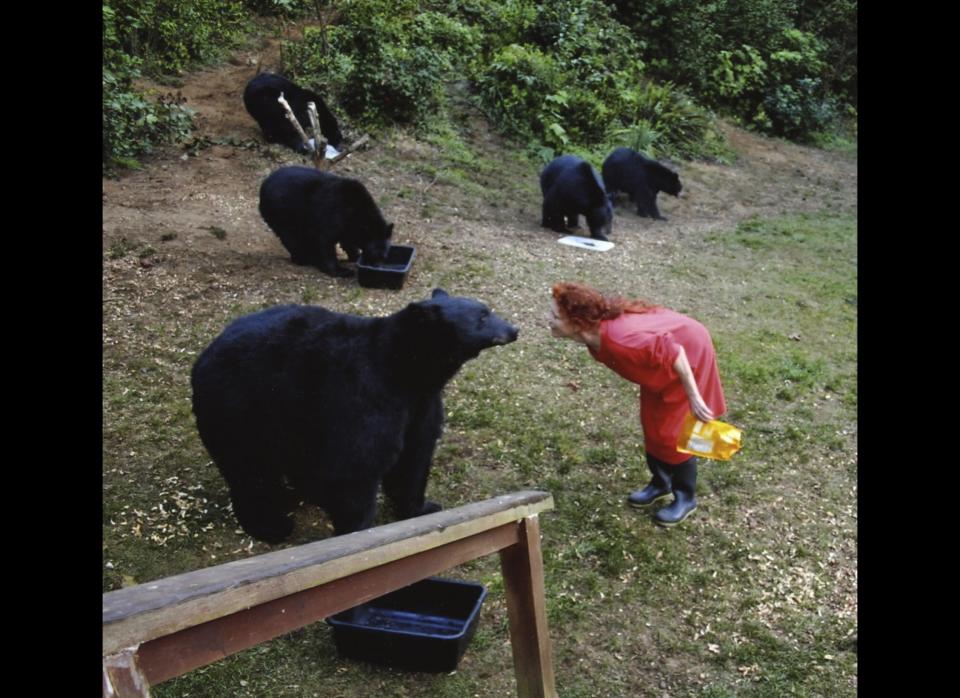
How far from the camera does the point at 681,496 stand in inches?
191

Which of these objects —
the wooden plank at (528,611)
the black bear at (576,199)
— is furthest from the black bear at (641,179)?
the wooden plank at (528,611)

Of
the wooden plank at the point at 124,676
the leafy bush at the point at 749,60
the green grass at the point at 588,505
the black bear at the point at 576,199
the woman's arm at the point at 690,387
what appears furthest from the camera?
the leafy bush at the point at 749,60

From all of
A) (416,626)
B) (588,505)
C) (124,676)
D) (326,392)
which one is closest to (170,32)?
(326,392)

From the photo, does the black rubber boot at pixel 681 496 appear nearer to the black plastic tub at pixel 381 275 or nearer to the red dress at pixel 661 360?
the red dress at pixel 661 360

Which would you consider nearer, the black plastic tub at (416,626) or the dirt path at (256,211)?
the black plastic tub at (416,626)

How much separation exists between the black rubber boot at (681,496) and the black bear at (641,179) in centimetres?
818

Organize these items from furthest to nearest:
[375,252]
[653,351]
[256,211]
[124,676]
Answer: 1. [256,211]
2. [375,252]
3. [653,351]
4. [124,676]

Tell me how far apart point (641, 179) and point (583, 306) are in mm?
8636

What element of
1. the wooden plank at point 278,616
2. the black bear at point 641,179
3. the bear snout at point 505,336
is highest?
the wooden plank at point 278,616

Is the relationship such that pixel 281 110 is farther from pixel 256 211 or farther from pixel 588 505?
pixel 588 505

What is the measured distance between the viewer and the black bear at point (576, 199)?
10.4 m

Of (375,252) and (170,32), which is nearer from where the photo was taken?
(375,252)

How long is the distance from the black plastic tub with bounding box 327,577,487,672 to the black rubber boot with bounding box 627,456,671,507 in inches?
62.3

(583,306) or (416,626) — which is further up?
(583,306)
